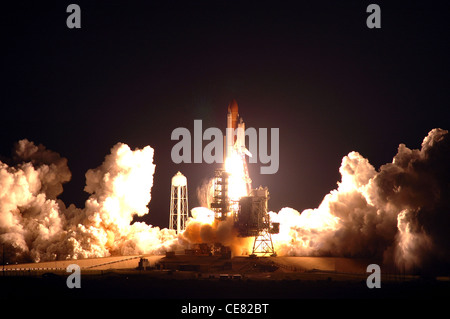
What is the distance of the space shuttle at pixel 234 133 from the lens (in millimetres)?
91062

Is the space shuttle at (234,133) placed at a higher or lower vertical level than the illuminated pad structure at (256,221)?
higher

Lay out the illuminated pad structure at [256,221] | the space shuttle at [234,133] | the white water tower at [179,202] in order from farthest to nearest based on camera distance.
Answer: the white water tower at [179,202] < the space shuttle at [234,133] < the illuminated pad structure at [256,221]

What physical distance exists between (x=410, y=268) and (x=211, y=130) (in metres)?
31.8

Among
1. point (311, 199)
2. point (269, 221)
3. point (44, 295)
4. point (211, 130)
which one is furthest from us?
point (311, 199)

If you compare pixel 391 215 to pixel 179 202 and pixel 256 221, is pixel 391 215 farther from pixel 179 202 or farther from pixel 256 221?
pixel 179 202

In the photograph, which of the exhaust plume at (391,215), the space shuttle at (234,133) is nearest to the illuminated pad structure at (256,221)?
the exhaust plume at (391,215)

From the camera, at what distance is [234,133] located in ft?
301

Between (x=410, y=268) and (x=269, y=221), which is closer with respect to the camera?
(x=410, y=268)

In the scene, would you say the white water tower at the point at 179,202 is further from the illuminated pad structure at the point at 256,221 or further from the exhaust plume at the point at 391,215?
the exhaust plume at the point at 391,215
